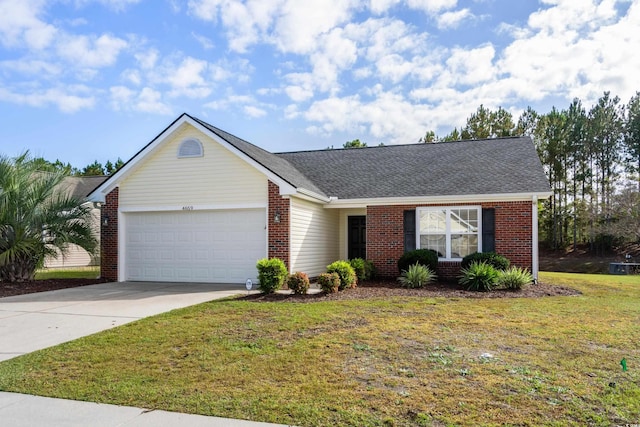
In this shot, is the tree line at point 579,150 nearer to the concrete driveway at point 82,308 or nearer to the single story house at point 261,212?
the single story house at point 261,212

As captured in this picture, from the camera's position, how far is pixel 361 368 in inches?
200

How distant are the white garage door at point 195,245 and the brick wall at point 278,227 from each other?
42 cm

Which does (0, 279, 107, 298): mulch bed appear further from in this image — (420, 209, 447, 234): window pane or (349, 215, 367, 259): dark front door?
(420, 209, 447, 234): window pane

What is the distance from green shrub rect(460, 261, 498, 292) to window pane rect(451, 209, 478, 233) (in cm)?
194

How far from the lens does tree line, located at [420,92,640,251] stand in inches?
1353

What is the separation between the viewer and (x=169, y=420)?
3855 millimetres

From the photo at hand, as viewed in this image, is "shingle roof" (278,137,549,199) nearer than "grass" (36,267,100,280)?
Yes

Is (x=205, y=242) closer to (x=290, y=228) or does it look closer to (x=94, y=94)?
(x=290, y=228)

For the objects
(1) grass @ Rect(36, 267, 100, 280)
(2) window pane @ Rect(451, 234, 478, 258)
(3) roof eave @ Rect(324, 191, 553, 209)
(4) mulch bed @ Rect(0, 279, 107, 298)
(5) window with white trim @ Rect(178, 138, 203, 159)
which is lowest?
(1) grass @ Rect(36, 267, 100, 280)

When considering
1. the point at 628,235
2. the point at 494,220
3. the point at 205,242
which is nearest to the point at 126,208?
the point at 205,242

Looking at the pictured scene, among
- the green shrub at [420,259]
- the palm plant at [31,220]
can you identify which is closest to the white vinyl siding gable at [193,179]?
the palm plant at [31,220]

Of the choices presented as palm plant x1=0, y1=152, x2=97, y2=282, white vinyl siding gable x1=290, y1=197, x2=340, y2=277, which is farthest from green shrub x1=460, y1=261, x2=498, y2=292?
palm plant x1=0, y1=152, x2=97, y2=282

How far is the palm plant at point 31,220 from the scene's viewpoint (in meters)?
13.2

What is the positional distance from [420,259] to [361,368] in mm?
8595
